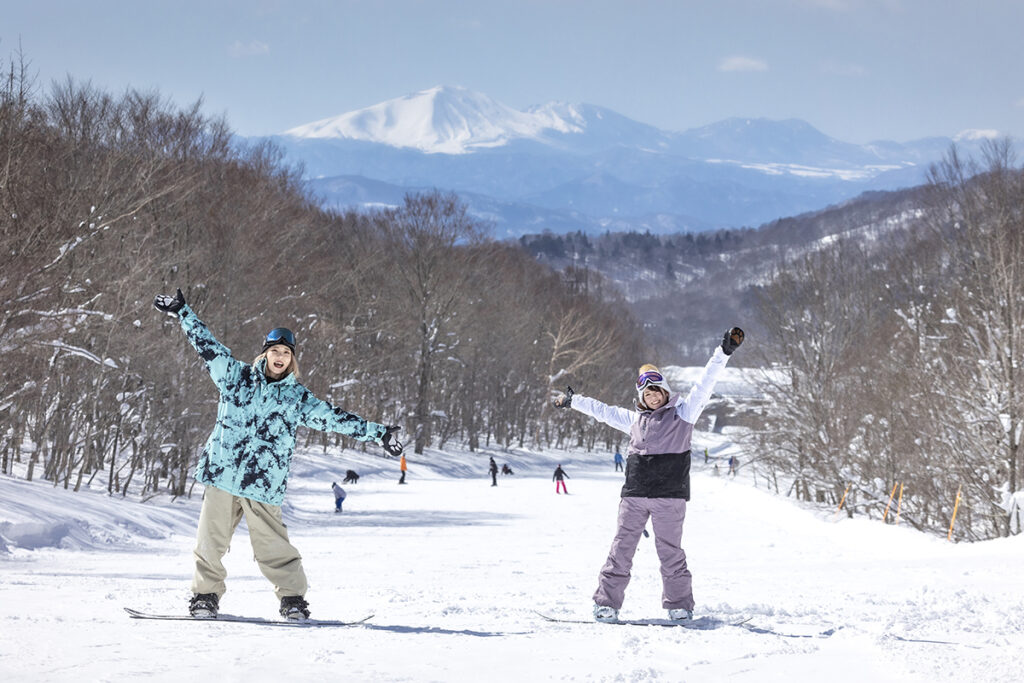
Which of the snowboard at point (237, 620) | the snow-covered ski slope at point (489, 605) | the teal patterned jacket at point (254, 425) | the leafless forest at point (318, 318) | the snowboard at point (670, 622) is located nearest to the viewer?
the snow-covered ski slope at point (489, 605)

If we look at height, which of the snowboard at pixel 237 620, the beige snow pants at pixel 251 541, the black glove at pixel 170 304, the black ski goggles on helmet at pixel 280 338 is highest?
the black glove at pixel 170 304

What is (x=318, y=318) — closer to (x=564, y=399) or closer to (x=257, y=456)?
(x=564, y=399)

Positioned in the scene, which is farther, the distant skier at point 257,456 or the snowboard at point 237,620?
the distant skier at point 257,456

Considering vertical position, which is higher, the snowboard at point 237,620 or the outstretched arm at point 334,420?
the outstretched arm at point 334,420

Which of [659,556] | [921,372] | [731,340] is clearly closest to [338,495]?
[921,372]

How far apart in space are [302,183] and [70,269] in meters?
31.4

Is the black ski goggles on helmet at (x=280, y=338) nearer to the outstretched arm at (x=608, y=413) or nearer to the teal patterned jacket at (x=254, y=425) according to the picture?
the teal patterned jacket at (x=254, y=425)

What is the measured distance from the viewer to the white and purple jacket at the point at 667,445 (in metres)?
6.42

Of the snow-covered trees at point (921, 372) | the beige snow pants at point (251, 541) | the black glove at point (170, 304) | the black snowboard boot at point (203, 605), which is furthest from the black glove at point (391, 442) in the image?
the snow-covered trees at point (921, 372)

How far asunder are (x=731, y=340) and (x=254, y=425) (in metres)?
3.06

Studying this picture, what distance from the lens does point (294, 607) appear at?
222 inches

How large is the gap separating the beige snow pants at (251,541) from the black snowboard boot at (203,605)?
0.03 metres

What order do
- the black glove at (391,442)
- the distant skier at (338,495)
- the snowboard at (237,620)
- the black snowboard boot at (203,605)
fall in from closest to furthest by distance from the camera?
the snowboard at (237,620) < the black snowboard boot at (203,605) < the black glove at (391,442) < the distant skier at (338,495)

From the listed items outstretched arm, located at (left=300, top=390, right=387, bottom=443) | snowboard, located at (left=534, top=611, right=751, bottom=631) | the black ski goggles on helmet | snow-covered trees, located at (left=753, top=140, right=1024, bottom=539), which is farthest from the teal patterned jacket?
snow-covered trees, located at (left=753, top=140, right=1024, bottom=539)
